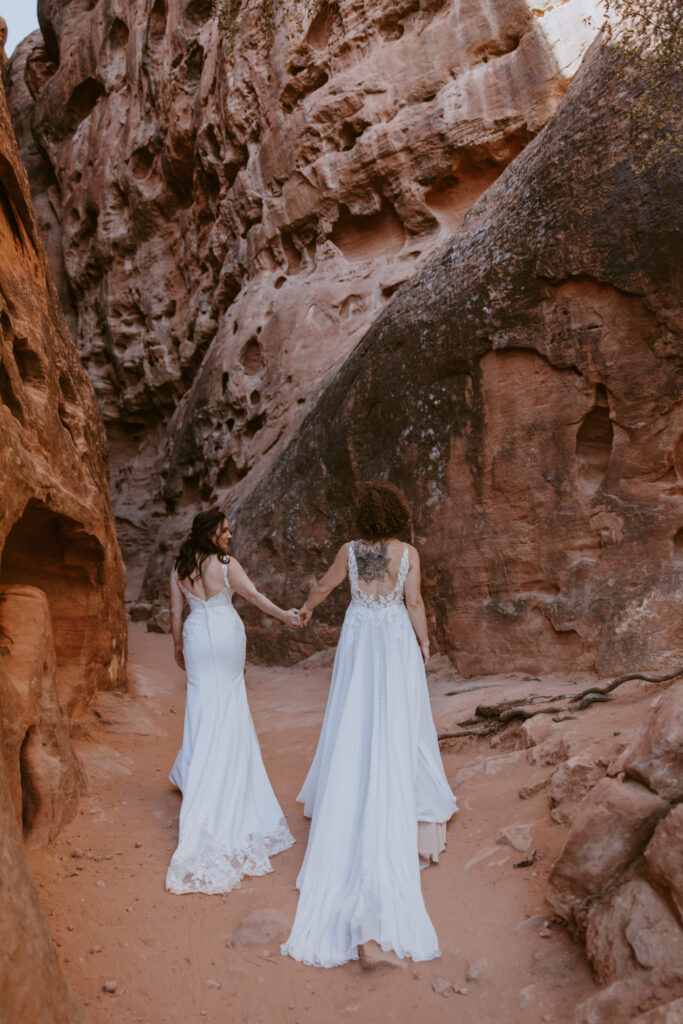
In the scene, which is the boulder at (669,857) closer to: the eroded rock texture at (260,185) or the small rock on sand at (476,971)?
the small rock on sand at (476,971)

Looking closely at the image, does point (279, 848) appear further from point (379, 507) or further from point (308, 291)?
point (308, 291)

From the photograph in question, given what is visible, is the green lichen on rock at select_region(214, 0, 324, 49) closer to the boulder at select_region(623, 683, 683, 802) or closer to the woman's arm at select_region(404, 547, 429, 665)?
the woman's arm at select_region(404, 547, 429, 665)

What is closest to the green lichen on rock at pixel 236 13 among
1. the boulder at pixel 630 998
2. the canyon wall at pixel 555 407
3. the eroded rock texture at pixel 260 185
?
the eroded rock texture at pixel 260 185

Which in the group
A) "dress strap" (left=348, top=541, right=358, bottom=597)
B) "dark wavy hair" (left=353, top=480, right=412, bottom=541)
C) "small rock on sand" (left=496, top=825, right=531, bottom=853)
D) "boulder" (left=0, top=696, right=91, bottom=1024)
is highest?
"dark wavy hair" (left=353, top=480, right=412, bottom=541)

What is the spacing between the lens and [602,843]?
327 cm

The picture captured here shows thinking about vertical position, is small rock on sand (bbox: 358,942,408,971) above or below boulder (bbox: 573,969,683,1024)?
below

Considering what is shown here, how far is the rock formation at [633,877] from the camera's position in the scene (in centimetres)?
282

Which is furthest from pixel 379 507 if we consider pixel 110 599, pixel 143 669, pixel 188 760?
pixel 143 669

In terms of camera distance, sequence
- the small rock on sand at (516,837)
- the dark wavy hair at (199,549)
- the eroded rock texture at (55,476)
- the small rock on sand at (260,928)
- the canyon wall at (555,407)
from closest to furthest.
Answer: the small rock on sand at (260,928), the small rock on sand at (516,837), the dark wavy hair at (199,549), the eroded rock texture at (55,476), the canyon wall at (555,407)

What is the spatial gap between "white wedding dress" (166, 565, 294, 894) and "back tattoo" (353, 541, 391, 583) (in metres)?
0.94

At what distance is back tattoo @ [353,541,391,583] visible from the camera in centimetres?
452

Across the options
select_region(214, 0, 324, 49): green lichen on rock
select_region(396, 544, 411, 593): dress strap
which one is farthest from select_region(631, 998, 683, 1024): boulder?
select_region(214, 0, 324, 49): green lichen on rock

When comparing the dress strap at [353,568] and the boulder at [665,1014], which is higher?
the dress strap at [353,568]

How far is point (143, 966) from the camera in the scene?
3.51 m
